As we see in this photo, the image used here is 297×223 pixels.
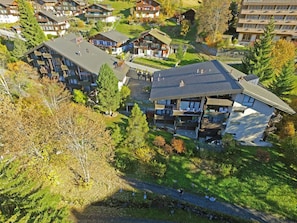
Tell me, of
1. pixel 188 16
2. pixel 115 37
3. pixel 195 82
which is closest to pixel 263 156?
pixel 195 82

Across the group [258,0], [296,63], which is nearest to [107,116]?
[296,63]

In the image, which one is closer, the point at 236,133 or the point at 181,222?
the point at 181,222

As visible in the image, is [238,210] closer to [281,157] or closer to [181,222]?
[181,222]

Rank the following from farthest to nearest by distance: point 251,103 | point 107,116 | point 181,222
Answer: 1. point 107,116
2. point 251,103
3. point 181,222

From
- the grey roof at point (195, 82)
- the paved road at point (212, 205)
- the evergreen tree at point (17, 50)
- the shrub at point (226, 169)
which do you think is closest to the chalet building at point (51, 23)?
the evergreen tree at point (17, 50)

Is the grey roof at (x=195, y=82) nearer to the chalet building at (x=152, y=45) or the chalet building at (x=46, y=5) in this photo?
the chalet building at (x=152, y=45)

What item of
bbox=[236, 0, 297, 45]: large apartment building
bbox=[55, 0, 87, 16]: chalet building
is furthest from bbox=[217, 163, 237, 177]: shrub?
bbox=[55, 0, 87, 16]: chalet building

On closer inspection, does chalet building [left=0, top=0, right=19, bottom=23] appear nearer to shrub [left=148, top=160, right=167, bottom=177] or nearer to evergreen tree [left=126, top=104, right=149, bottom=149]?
evergreen tree [left=126, top=104, right=149, bottom=149]
